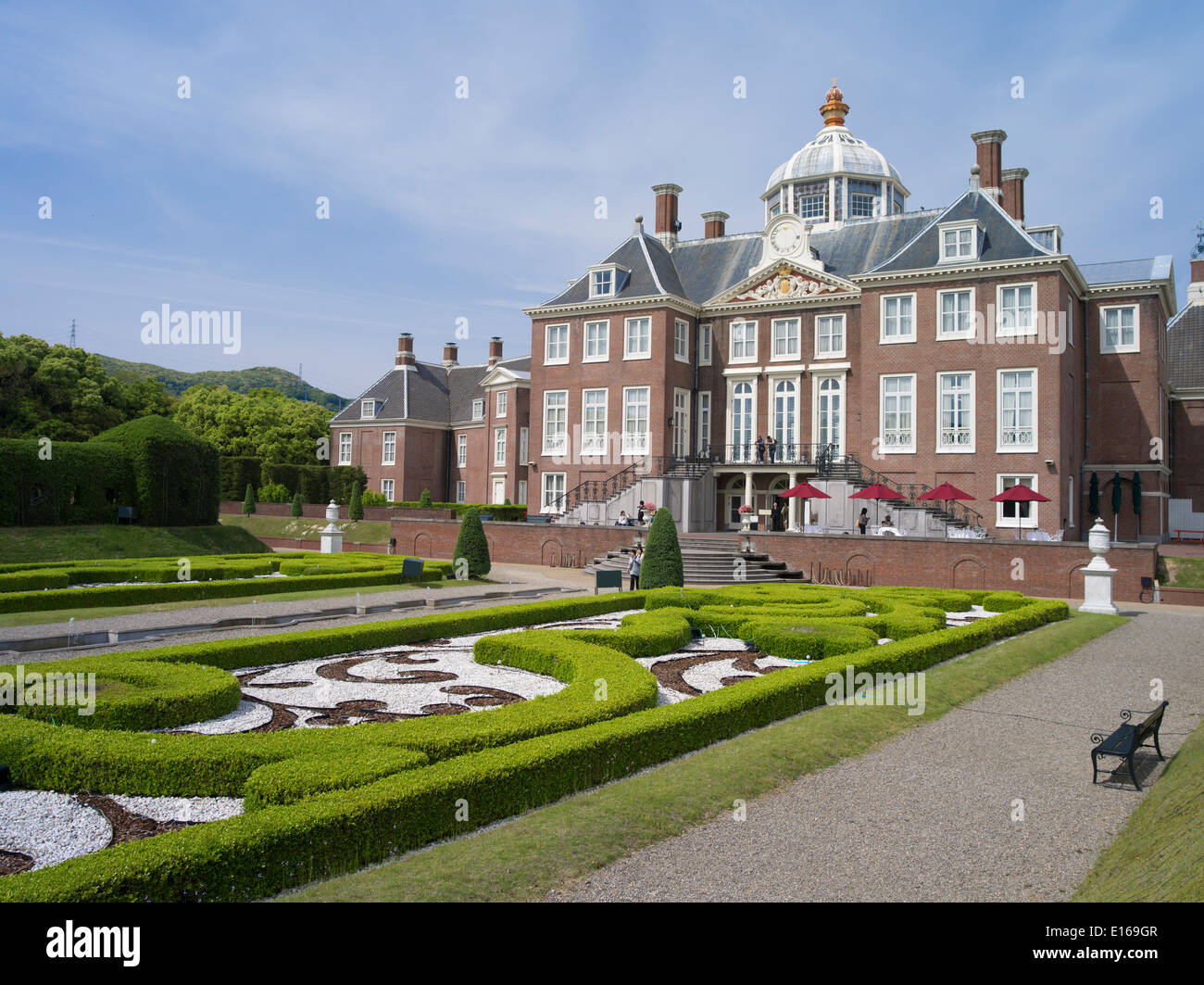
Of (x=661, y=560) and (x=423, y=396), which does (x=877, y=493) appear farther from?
(x=423, y=396)

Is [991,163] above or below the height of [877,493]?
above

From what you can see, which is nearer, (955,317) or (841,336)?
(955,317)

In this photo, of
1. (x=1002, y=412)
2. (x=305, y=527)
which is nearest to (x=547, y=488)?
(x=305, y=527)

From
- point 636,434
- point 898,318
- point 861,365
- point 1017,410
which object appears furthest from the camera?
point 636,434

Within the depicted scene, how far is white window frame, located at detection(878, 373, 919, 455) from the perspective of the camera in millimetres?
33469

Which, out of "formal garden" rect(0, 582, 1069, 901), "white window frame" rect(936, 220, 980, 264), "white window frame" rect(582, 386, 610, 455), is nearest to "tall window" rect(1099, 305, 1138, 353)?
"white window frame" rect(936, 220, 980, 264)

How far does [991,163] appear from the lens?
35938 mm

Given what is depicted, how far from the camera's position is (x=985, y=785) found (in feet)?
25.8

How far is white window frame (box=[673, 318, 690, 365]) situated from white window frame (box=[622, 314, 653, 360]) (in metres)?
1.09

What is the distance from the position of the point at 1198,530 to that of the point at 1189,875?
135 feet

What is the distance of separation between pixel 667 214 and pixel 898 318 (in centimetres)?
1431

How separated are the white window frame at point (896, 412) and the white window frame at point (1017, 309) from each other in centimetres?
337

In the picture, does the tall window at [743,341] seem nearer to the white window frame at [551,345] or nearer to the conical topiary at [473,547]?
the white window frame at [551,345]

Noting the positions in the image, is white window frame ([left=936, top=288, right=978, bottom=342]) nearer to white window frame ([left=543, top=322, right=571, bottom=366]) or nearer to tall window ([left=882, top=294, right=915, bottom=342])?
tall window ([left=882, top=294, right=915, bottom=342])
